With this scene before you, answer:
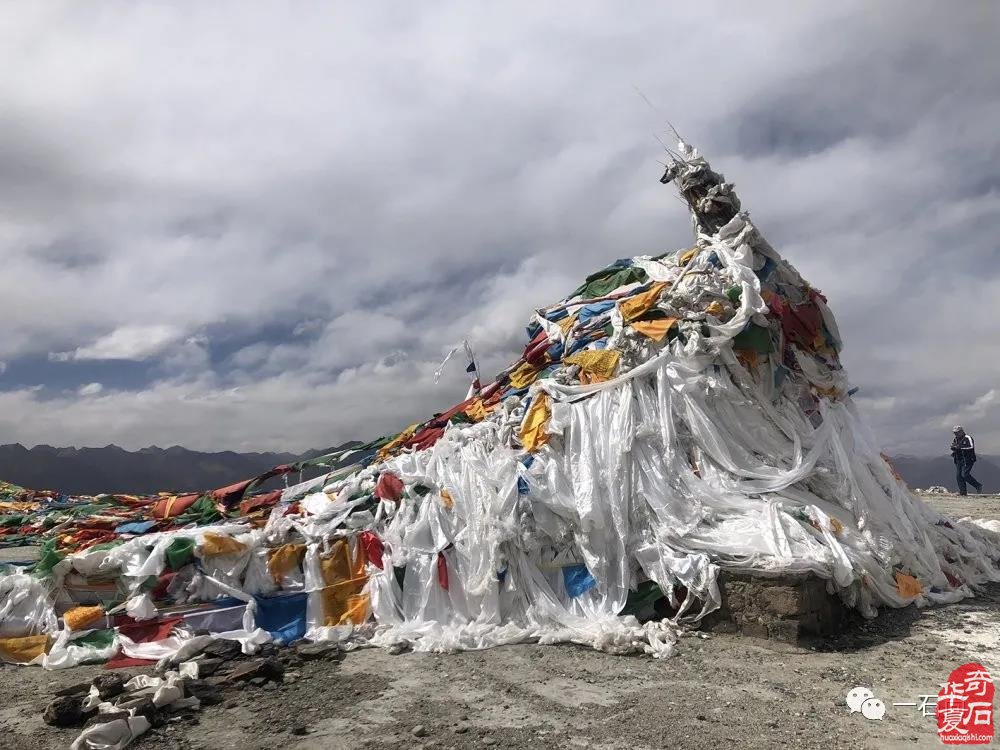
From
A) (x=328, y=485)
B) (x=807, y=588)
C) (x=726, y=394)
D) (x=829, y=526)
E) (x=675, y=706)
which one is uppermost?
(x=726, y=394)

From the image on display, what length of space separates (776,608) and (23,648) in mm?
6397

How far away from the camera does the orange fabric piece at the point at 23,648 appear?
596cm

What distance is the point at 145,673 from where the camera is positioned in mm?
5500

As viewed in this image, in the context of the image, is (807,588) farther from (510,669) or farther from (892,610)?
(510,669)

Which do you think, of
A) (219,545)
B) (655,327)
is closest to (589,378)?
(655,327)

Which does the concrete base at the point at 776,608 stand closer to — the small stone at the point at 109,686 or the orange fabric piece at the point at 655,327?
the orange fabric piece at the point at 655,327

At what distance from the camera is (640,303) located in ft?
25.4

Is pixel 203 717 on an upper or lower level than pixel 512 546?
lower

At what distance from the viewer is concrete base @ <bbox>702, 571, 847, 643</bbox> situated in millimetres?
5375

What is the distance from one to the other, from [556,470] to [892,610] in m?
3.24

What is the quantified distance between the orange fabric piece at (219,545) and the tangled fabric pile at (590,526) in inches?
0.8

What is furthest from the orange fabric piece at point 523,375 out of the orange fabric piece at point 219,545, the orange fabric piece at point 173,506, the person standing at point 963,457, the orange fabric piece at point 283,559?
the person standing at point 963,457

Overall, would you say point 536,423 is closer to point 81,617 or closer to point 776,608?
point 776,608

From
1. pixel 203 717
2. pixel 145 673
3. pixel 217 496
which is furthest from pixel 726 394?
pixel 217 496
